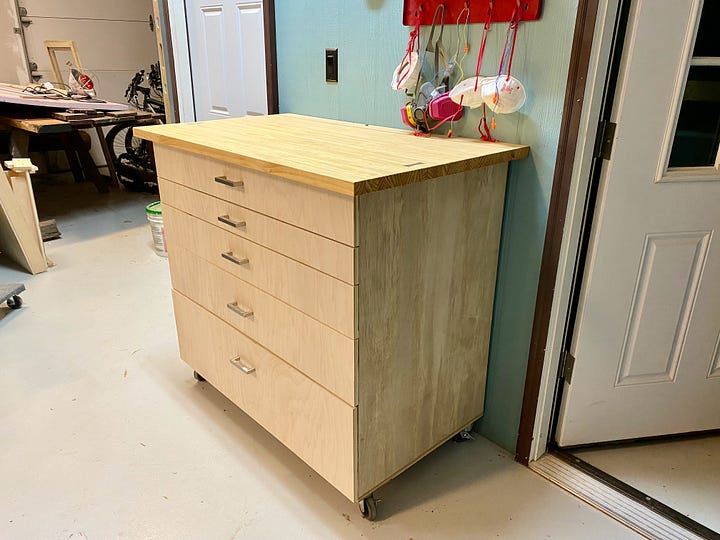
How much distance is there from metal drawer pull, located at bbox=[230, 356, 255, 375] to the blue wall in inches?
29.7

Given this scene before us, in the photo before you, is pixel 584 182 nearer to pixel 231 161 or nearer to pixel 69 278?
pixel 231 161

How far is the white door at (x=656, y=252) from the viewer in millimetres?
1249

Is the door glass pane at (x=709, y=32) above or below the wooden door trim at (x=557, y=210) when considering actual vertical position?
above

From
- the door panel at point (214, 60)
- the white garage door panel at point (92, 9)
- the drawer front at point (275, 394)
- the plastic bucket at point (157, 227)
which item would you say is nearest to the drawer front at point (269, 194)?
the drawer front at point (275, 394)

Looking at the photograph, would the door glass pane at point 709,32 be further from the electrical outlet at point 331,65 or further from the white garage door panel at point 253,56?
the white garage door panel at point 253,56

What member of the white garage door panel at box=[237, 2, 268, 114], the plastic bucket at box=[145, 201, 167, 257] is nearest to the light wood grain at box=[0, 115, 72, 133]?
the plastic bucket at box=[145, 201, 167, 257]

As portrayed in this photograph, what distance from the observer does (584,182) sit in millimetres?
1339

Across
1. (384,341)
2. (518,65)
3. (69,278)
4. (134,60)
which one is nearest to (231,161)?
(384,341)

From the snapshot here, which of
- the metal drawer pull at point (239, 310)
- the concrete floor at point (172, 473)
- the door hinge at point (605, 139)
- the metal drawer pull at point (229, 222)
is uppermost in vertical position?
the door hinge at point (605, 139)

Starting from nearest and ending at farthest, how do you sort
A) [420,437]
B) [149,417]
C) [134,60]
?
[420,437]
[149,417]
[134,60]

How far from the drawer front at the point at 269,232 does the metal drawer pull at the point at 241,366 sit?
42 centimetres

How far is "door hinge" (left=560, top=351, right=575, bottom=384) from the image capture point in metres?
1.56

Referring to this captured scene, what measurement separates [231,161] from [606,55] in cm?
94

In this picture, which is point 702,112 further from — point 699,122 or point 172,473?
point 172,473
